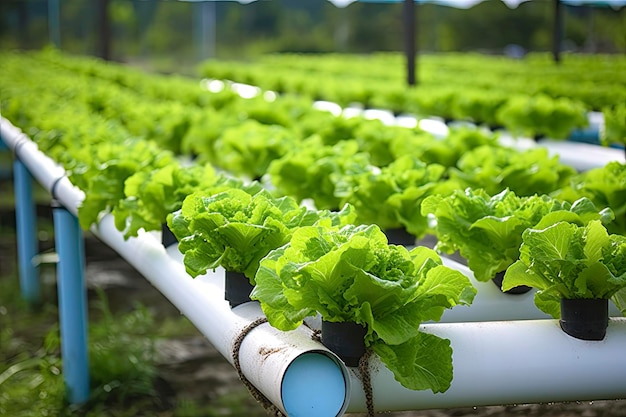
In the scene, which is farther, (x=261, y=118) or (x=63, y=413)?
(x=261, y=118)

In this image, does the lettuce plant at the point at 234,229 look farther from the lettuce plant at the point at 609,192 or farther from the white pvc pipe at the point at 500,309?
the lettuce plant at the point at 609,192

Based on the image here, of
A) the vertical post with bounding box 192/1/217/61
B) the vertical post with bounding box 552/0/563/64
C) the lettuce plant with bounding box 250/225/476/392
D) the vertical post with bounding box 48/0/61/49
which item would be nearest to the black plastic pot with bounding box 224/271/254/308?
the lettuce plant with bounding box 250/225/476/392

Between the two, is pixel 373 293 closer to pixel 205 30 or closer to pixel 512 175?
pixel 512 175

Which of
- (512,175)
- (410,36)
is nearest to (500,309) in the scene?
(512,175)

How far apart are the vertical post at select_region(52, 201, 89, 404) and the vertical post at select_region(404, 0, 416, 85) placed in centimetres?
440

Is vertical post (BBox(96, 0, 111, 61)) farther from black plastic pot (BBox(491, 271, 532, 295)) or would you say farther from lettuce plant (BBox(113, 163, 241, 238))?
black plastic pot (BBox(491, 271, 532, 295))

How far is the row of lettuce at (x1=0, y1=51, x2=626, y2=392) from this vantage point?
1.88 metres

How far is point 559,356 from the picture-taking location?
2027 mm

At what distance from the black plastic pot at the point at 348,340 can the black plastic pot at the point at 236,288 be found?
41 centimetres

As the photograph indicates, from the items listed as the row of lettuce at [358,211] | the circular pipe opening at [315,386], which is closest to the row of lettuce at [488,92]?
the row of lettuce at [358,211]

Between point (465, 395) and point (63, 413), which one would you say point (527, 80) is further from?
point (465, 395)

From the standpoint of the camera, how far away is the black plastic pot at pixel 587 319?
209 centimetres

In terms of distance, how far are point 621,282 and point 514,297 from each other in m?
0.56

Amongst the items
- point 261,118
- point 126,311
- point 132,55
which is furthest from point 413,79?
point 132,55
